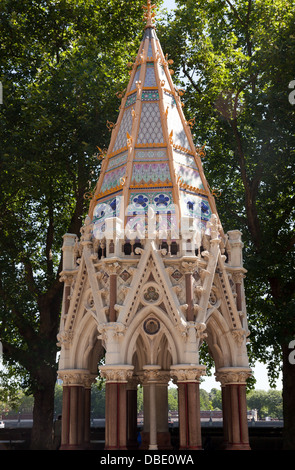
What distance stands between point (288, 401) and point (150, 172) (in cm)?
972

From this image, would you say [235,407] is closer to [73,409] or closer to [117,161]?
[73,409]

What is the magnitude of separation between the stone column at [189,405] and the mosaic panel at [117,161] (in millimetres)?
5767

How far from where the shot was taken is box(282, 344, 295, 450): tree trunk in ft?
61.1

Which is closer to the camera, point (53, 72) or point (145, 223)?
point (145, 223)

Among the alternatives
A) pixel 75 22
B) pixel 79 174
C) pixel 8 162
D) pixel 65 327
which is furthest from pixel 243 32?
pixel 65 327

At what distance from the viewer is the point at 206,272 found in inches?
540

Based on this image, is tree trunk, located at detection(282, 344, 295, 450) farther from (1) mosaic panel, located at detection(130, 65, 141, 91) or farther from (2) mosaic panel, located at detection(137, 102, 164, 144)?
(1) mosaic panel, located at detection(130, 65, 141, 91)

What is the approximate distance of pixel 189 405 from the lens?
12.4 meters

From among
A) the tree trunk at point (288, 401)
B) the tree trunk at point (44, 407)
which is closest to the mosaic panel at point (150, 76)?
the tree trunk at point (288, 401)

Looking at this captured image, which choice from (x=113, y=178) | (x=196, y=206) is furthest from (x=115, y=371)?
(x=113, y=178)

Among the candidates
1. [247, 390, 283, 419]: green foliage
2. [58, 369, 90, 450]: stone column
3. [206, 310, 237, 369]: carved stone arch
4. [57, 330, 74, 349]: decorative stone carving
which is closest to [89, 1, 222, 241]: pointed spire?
[206, 310, 237, 369]: carved stone arch

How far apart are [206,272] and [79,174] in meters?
10.8

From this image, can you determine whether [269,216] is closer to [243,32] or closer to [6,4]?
[243,32]

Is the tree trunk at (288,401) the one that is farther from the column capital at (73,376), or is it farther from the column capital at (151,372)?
the column capital at (73,376)
